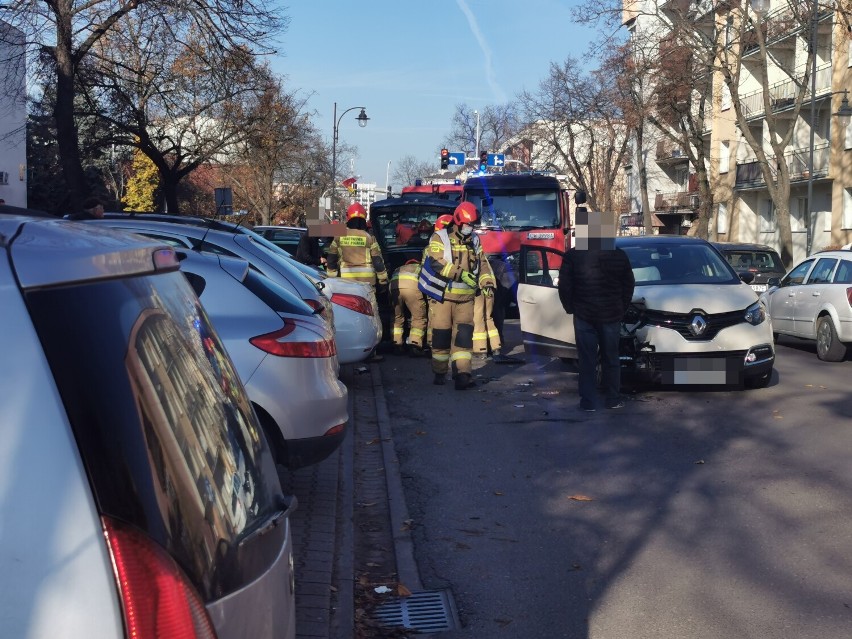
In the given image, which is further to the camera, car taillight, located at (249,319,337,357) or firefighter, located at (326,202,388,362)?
firefighter, located at (326,202,388,362)

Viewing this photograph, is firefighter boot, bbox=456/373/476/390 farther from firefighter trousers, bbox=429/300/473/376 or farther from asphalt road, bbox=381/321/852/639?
asphalt road, bbox=381/321/852/639

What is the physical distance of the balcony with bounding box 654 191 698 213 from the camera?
202ft

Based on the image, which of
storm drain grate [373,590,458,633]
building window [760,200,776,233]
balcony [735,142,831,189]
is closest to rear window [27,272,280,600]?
storm drain grate [373,590,458,633]

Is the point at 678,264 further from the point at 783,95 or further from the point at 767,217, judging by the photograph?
the point at 767,217

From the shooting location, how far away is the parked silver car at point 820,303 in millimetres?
14789

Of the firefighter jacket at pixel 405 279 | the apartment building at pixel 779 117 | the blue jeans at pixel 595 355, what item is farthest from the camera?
the apartment building at pixel 779 117

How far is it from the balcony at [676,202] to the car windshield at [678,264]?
50068mm

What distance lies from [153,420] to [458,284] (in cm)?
999

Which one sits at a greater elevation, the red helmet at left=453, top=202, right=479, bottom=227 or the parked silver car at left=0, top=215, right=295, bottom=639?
the red helmet at left=453, top=202, right=479, bottom=227

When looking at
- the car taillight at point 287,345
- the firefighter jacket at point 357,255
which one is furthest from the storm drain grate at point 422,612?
the firefighter jacket at point 357,255

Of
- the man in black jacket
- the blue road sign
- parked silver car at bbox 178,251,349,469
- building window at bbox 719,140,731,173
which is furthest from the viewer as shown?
building window at bbox 719,140,731,173

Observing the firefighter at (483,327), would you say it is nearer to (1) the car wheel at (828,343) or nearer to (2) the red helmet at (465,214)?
(2) the red helmet at (465,214)

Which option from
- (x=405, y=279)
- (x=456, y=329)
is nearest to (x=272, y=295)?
(x=456, y=329)

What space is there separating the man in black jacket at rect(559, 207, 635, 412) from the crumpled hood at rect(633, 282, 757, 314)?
Answer: 2.90 ft
